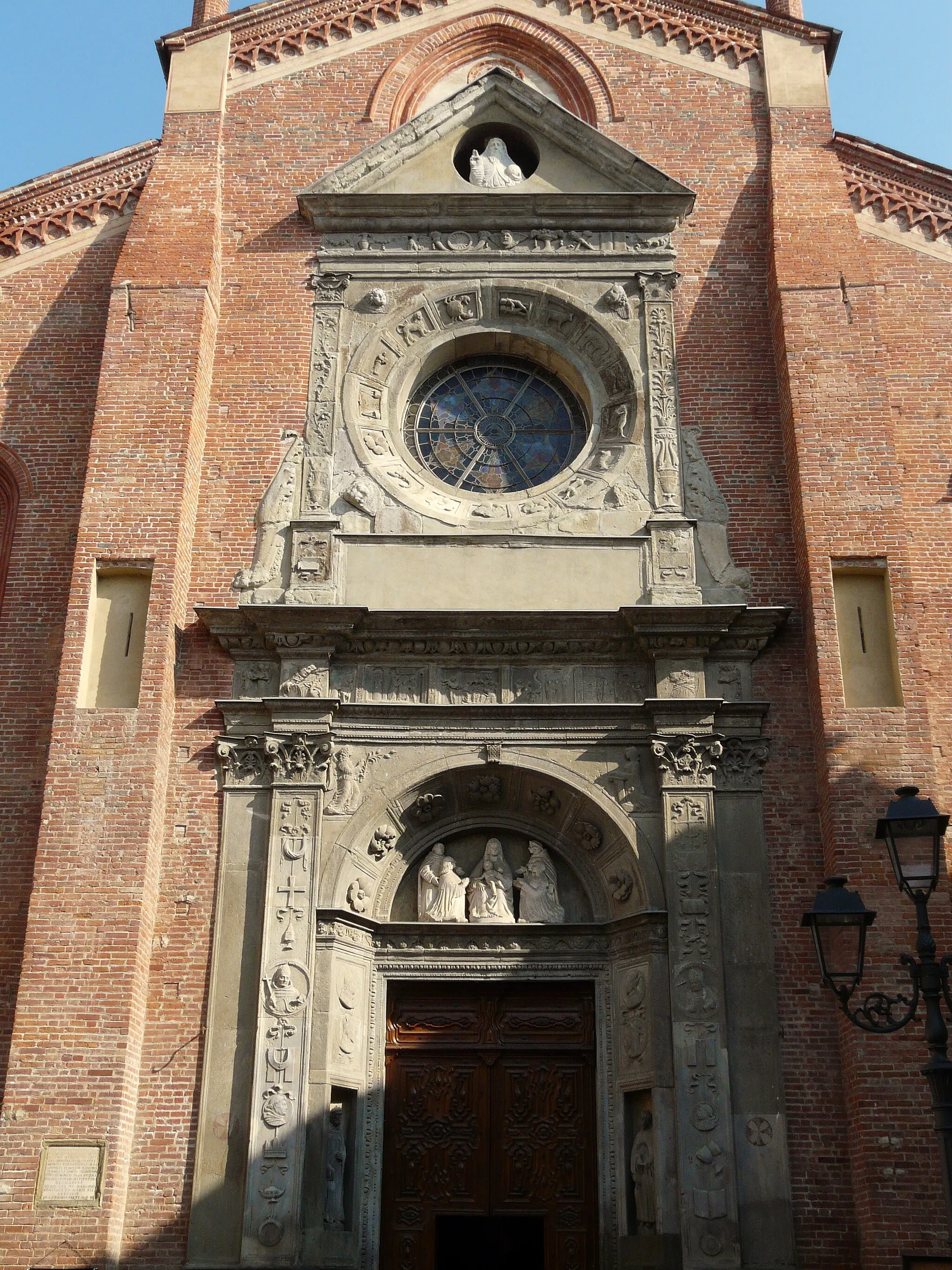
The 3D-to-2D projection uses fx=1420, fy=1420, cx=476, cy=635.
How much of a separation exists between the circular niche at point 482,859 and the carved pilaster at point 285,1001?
1.06 metres

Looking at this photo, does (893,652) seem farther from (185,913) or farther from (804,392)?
(185,913)

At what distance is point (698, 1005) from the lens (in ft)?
37.3

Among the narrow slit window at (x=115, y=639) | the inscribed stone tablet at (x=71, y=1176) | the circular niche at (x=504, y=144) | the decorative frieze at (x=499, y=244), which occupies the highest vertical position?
the circular niche at (x=504, y=144)

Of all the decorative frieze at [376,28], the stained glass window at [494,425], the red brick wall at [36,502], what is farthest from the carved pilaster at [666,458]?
the red brick wall at [36,502]

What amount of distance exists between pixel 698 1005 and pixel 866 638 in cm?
355

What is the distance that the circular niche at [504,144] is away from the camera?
50.1 feet

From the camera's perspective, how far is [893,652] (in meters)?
12.3

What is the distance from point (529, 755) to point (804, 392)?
14.2ft

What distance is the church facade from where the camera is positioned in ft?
36.3

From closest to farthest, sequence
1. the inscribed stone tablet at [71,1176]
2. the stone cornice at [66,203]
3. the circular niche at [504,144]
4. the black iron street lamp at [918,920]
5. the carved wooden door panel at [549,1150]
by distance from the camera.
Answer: the black iron street lamp at [918,920]
the inscribed stone tablet at [71,1176]
the carved wooden door panel at [549,1150]
the stone cornice at [66,203]
the circular niche at [504,144]

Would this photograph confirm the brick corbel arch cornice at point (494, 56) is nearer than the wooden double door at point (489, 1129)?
No

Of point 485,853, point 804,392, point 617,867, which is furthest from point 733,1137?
point 804,392

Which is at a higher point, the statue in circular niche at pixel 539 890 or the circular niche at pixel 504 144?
the circular niche at pixel 504 144

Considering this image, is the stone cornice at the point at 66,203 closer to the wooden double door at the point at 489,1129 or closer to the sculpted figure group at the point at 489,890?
the sculpted figure group at the point at 489,890
